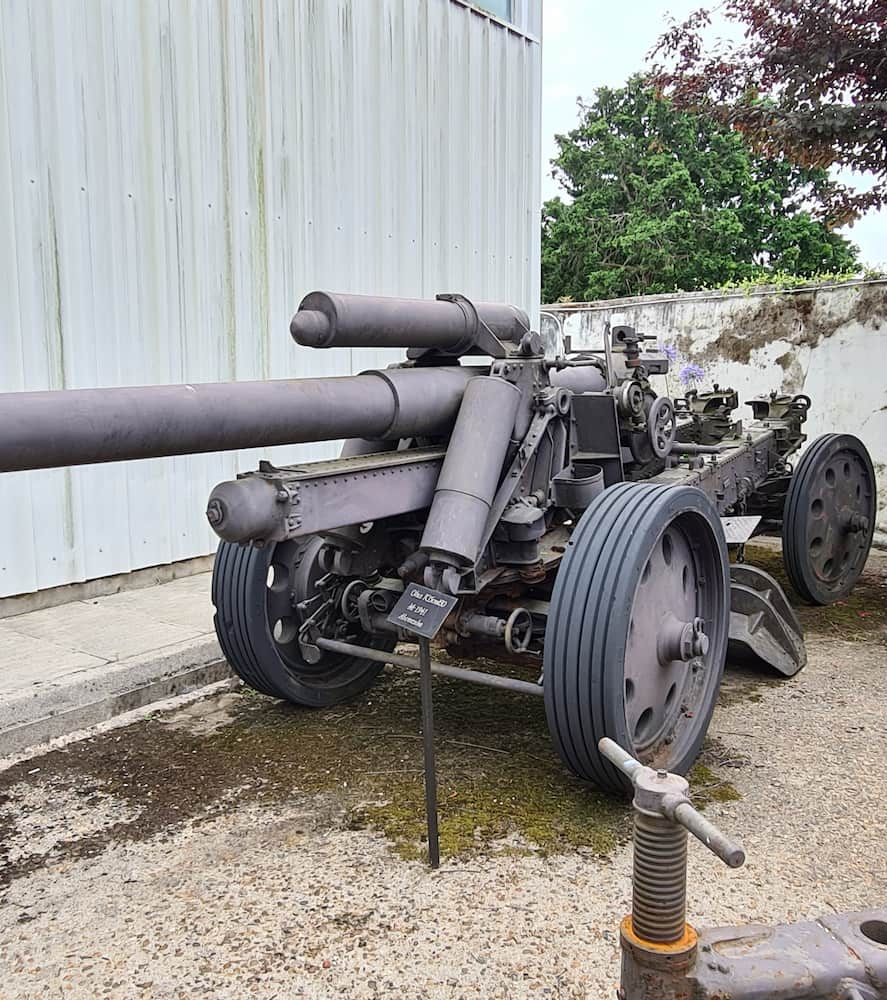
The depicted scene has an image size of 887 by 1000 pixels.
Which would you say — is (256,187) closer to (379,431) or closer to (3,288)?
(3,288)

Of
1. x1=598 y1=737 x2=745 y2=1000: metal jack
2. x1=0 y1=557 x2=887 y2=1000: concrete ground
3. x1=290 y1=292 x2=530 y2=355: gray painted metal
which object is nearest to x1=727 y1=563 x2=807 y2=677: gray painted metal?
x1=0 y1=557 x2=887 y2=1000: concrete ground

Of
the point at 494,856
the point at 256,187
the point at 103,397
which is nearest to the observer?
the point at 103,397

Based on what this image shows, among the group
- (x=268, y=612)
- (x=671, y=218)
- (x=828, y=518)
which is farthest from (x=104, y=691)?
(x=671, y=218)

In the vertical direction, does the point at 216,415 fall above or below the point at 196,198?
below

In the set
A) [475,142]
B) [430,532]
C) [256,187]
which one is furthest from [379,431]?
[475,142]

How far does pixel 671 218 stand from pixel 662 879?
73.5ft

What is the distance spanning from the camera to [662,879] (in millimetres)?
1580

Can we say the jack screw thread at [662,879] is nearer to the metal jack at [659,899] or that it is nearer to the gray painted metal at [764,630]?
the metal jack at [659,899]

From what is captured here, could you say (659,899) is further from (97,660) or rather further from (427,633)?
(97,660)

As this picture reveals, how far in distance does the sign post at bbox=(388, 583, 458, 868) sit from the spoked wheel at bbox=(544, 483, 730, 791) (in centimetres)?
36

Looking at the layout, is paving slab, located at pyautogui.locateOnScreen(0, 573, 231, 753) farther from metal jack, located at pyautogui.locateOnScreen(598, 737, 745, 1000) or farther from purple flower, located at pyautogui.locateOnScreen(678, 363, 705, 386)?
purple flower, located at pyautogui.locateOnScreen(678, 363, 705, 386)

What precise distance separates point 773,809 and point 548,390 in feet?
5.43

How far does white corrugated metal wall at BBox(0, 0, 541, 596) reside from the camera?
5.43 meters

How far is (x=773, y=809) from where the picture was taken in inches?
134
